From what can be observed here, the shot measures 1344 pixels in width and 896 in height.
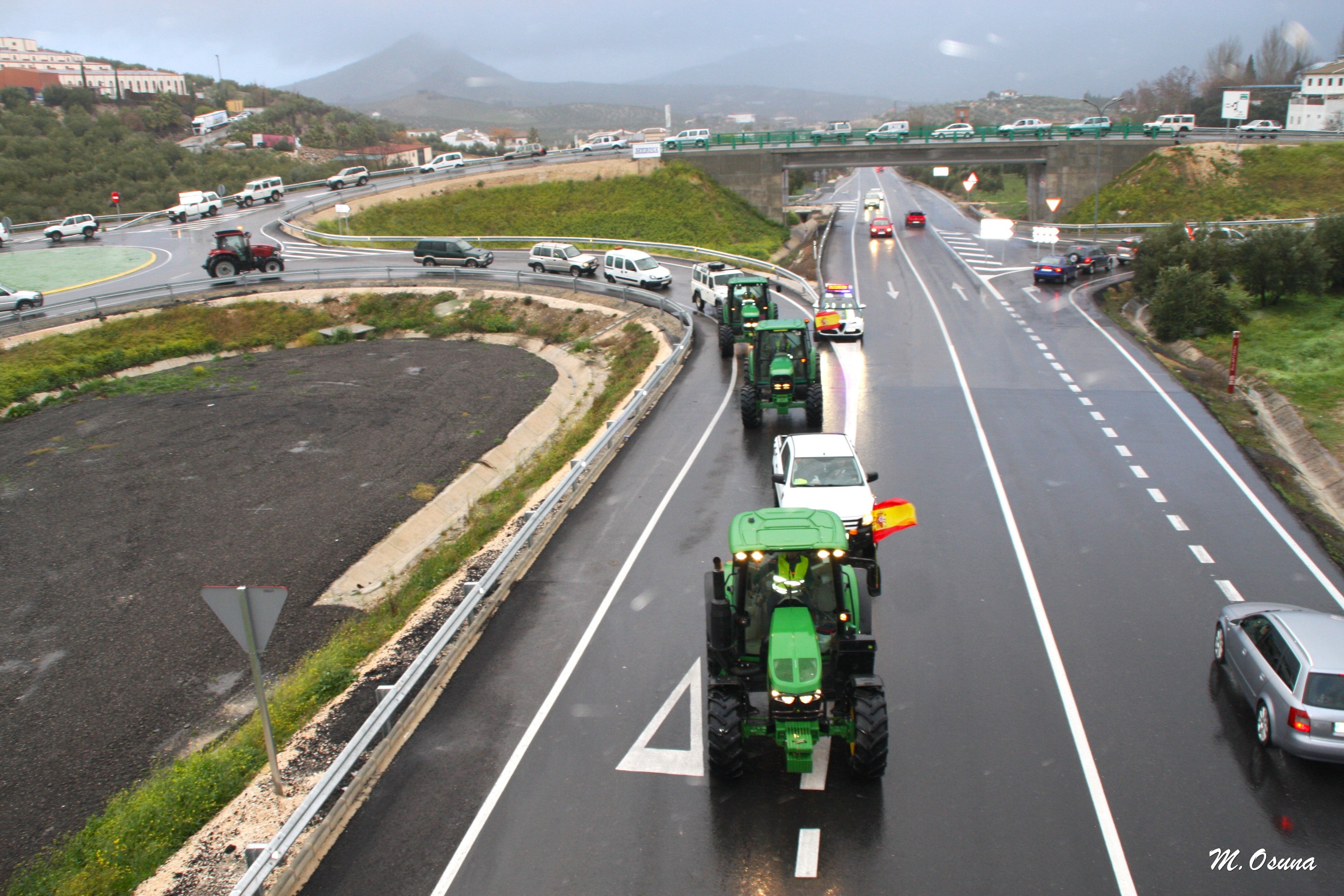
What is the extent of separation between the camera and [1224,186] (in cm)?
5809

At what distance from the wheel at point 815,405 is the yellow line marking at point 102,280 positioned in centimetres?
4216

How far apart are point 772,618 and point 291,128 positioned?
138107 mm

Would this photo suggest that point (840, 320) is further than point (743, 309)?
Yes

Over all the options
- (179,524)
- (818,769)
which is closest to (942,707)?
(818,769)

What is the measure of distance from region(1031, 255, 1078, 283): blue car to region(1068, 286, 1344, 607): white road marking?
1316 centimetres

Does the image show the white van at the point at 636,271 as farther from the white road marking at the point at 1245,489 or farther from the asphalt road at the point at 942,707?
the asphalt road at the point at 942,707

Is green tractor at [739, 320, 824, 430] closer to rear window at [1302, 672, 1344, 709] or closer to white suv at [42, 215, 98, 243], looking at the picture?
rear window at [1302, 672, 1344, 709]

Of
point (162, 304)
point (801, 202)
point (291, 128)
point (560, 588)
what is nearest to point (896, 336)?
point (560, 588)

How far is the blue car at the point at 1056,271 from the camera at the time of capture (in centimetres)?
4228

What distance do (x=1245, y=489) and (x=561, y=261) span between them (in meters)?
35.3

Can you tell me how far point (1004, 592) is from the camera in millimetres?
14156

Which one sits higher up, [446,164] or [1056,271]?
[446,164]

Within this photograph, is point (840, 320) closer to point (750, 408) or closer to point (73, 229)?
point (750, 408)

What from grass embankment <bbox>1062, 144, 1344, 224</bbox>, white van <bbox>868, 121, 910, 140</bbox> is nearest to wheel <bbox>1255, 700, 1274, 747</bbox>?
grass embankment <bbox>1062, 144, 1344, 224</bbox>
